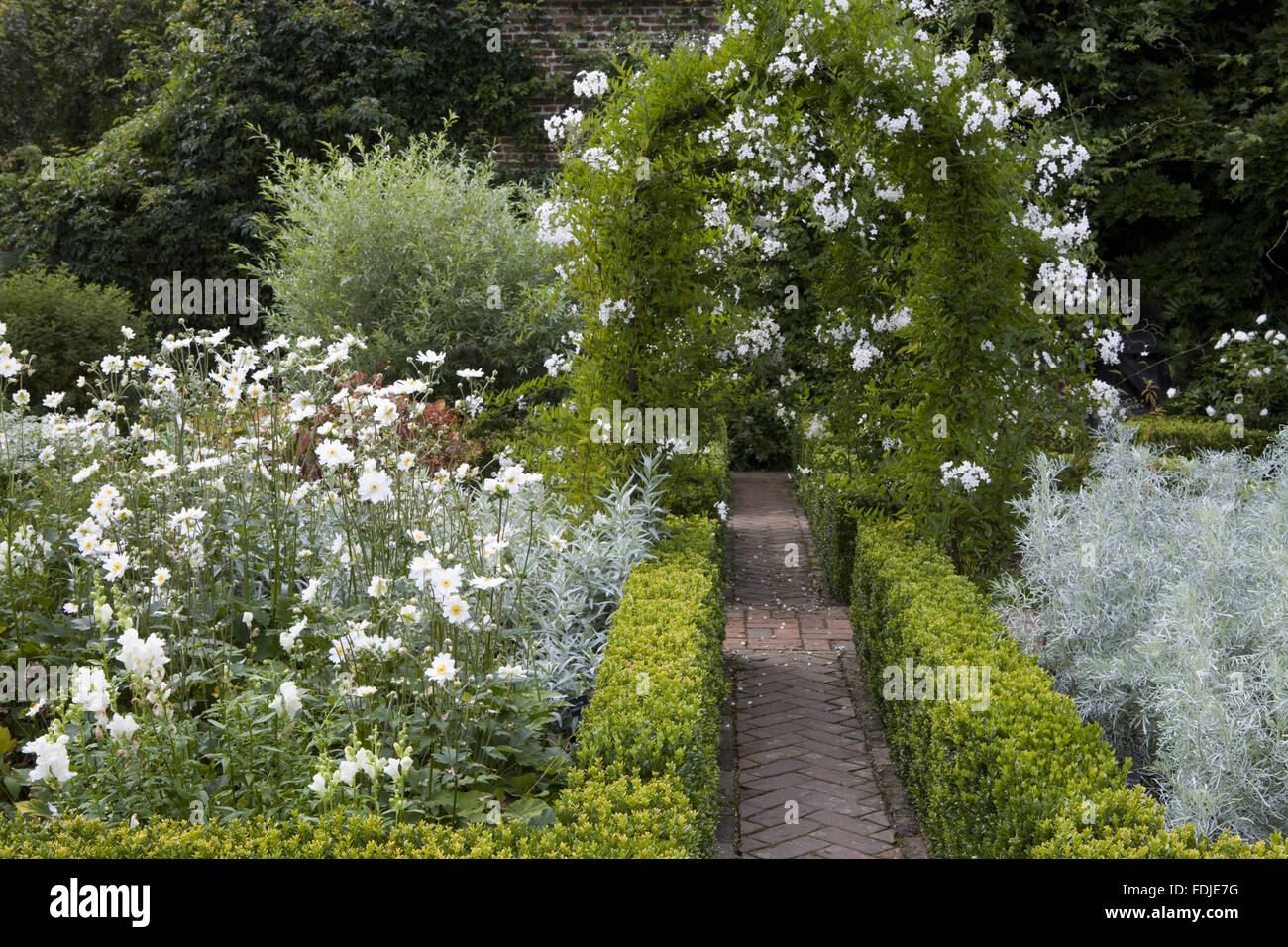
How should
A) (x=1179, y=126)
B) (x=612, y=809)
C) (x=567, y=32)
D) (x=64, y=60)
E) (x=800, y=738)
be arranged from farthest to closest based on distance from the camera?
(x=64, y=60) < (x=567, y=32) < (x=1179, y=126) < (x=800, y=738) < (x=612, y=809)

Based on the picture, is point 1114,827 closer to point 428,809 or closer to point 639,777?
point 639,777

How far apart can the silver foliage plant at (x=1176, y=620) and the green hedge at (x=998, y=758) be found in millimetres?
173

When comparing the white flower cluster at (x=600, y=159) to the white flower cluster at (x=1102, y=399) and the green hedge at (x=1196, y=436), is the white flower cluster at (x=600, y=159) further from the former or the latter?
the green hedge at (x=1196, y=436)

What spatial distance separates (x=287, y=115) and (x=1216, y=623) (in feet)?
37.4

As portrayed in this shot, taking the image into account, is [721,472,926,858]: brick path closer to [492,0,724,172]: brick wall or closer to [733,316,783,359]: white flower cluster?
[733,316,783,359]: white flower cluster

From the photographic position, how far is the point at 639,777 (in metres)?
3.00

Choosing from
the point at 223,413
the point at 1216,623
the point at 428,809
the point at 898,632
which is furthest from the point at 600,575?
the point at 1216,623

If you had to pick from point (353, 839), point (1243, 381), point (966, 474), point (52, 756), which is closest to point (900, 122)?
point (966, 474)

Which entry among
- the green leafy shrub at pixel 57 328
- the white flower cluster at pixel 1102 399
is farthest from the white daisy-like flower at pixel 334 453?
the green leafy shrub at pixel 57 328

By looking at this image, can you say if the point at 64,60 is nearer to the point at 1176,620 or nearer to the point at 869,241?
the point at 869,241

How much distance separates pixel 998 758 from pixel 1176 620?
730mm

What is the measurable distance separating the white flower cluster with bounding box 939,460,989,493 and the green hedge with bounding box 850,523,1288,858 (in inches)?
15.3

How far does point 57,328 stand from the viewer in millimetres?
9961

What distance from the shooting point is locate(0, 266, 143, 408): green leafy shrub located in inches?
380
